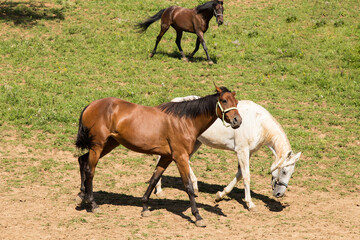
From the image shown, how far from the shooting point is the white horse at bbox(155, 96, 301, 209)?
32.5 ft

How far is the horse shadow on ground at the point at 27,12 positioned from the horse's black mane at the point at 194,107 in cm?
1444

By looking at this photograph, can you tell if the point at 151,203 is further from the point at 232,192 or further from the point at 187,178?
the point at 232,192

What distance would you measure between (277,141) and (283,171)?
2.23 ft

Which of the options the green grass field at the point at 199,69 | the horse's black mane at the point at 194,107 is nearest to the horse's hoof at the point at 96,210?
the horse's black mane at the point at 194,107

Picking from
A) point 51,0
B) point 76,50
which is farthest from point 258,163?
point 51,0

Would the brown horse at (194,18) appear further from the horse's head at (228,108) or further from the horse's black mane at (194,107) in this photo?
the horse's head at (228,108)

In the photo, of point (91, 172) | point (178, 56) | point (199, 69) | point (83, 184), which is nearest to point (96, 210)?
point (83, 184)

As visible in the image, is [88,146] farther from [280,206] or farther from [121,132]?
[280,206]

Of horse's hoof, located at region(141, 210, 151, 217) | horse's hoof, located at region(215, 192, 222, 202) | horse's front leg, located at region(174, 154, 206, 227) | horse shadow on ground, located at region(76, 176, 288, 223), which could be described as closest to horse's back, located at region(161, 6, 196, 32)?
horse shadow on ground, located at region(76, 176, 288, 223)

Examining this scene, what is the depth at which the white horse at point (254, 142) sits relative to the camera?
9906 millimetres

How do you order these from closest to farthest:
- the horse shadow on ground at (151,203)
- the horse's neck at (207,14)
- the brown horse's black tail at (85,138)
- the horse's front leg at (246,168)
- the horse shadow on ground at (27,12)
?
the brown horse's black tail at (85,138) < the horse shadow on ground at (151,203) < the horse's front leg at (246,168) < the horse's neck at (207,14) < the horse shadow on ground at (27,12)

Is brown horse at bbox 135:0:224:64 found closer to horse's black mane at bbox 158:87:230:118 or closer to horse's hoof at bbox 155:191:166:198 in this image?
horse's hoof at bbox 155:191:166:198

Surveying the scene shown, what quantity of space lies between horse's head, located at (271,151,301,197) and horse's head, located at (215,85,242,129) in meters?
2.00

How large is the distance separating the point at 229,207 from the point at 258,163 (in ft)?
9.83
